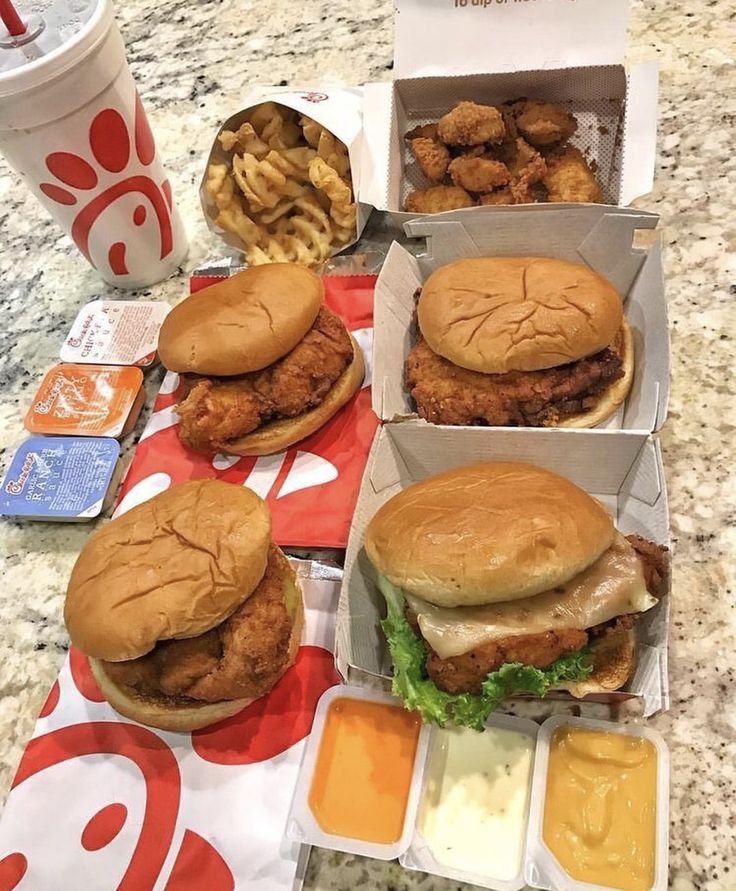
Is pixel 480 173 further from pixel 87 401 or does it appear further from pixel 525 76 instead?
pixel 87 401

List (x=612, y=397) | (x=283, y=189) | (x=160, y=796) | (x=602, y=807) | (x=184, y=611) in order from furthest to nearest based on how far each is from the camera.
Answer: (x=283, y=189) → (x=612, y=397) → (x=160, y=796) → (x=184, y=611) → (x=602, y=807)

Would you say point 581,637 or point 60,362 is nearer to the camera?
point 581,637

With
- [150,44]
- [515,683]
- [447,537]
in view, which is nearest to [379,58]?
[150,44]

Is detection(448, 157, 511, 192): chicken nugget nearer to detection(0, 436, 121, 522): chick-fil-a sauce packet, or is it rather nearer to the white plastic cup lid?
the white plastic cup lid

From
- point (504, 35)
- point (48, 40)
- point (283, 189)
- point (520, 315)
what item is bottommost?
point (520, 315)

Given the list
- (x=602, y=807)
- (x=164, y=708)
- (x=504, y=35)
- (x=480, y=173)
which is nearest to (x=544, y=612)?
(x=602, y=807)

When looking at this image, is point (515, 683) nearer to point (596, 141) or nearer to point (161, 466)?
point (161, 466)

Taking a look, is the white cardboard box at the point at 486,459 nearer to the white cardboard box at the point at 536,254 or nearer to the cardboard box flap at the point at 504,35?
the white cardboard box at the point at 536,254

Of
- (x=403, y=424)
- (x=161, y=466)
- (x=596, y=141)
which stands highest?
(x=596, y=141)
